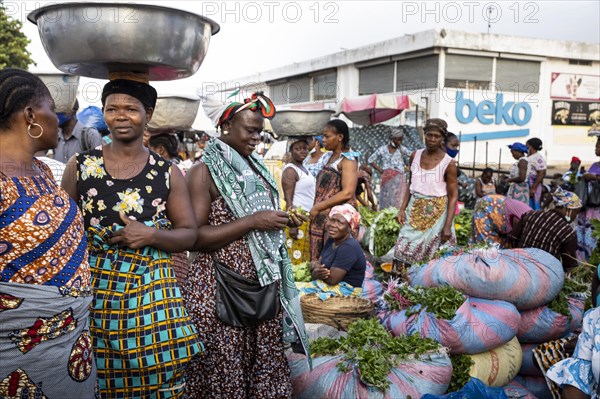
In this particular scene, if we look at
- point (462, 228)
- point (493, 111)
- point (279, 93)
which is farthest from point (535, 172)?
point (279, 93)

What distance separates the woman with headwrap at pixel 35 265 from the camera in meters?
1.65

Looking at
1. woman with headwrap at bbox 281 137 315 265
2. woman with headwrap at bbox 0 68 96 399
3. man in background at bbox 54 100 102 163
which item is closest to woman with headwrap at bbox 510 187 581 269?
woman with headwrap at bbox 281 137 315 265

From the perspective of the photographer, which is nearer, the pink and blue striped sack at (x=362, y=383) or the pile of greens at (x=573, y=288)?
the pink and blue striped sack at (x=362, y=383)

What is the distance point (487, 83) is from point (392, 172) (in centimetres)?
1136

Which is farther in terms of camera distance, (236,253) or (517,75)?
(517,75)

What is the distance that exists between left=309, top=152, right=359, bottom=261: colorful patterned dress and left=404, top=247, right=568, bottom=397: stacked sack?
4.39 feet

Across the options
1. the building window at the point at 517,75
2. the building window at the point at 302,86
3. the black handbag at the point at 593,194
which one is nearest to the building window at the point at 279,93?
the building window at the point at 302,86

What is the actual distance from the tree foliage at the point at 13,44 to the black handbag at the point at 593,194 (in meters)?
16.3

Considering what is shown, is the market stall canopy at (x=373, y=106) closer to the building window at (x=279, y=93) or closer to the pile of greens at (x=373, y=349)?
the pile of greens at (x=373, y=349)

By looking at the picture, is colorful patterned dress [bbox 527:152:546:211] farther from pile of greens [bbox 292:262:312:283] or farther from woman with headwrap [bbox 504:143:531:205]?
pile of greens [bbox 292:262:312:283]

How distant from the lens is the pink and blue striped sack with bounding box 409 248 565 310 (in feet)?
11.8

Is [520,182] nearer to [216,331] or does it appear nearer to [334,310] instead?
[334,310]

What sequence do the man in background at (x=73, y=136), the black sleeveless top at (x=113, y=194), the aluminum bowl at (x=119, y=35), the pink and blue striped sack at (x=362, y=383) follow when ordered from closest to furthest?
the aluminum bowl at (x=119, y=35), the black sleeveless top at (x=113, y=194), the pink and blue striped sack at (x=362, y=383), the man in background at (x=73, y=136)

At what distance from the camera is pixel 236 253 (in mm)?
2531
